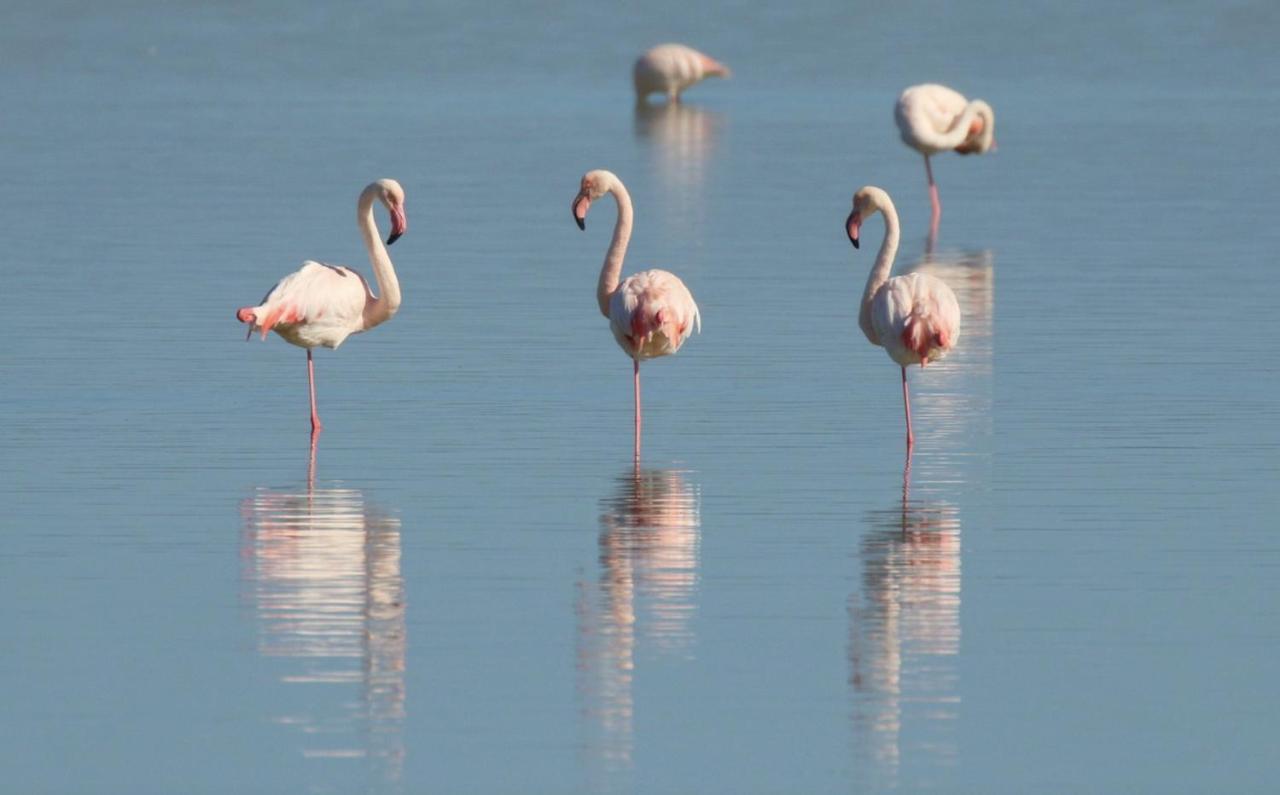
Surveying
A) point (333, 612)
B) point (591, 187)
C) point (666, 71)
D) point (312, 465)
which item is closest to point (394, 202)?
point (591, 187)

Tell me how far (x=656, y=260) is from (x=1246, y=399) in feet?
21.0

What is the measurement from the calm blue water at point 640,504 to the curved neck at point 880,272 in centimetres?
43

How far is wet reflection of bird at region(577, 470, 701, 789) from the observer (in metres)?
6.45

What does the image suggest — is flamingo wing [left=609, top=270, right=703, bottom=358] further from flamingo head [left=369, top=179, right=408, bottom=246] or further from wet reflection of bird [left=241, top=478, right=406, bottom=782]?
wet reflection of bird [left=241, top=478, right=406, bottom=782]

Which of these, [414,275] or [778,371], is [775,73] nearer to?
[414,275]

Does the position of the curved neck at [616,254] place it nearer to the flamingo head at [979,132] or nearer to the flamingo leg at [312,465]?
the flamingo leg at [312,465]

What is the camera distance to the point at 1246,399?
1116cm

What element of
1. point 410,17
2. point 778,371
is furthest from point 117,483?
point 410,17

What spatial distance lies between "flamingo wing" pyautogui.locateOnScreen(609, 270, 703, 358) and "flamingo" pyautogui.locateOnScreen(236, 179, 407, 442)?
47.5 inches

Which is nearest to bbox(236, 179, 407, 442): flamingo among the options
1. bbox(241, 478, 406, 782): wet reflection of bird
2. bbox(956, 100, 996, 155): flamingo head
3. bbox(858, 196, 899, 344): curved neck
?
bbox(241, 478, 406, 782): wet reflection of bird

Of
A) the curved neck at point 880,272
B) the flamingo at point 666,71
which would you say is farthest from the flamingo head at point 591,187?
the flamingo at point 666,71

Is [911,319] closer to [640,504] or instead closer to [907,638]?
[640,504]

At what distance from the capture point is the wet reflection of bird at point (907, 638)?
6223mm

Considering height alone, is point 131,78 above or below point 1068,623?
above
